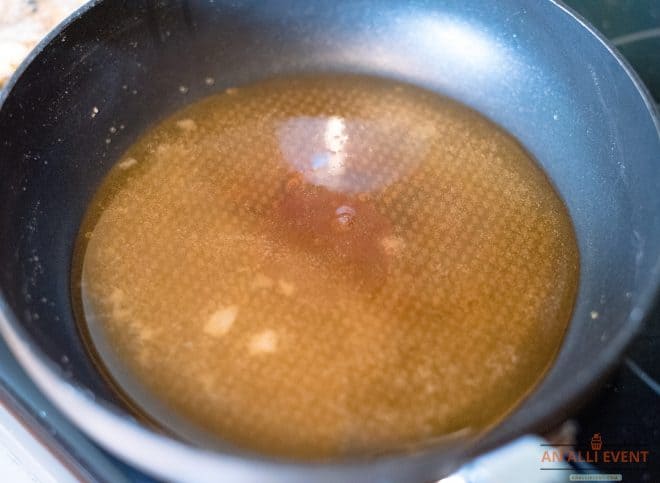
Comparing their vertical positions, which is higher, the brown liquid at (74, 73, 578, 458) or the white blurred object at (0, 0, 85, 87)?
the white blurred object at (0, 0, 85, 87)

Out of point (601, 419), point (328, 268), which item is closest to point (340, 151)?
point (328, 268)

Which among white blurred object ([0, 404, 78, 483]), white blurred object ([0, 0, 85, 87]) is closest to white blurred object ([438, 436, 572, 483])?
white blurred object ([0, 404, 78, 483])

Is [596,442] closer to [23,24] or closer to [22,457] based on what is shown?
[22,457]

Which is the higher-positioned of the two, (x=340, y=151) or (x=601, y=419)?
(x=340, y=151)

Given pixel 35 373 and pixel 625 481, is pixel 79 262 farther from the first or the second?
pixel 625 481

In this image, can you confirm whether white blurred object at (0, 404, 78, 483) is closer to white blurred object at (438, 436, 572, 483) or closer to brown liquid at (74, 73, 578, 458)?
brown liquid at (74, 73, 578, 458)

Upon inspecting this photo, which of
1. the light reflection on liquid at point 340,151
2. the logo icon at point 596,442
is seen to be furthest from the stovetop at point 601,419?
the light reflection on liquid at point 340,151

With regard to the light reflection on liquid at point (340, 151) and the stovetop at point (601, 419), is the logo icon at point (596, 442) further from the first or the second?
the light reflection on liquid at point (340, 151)
